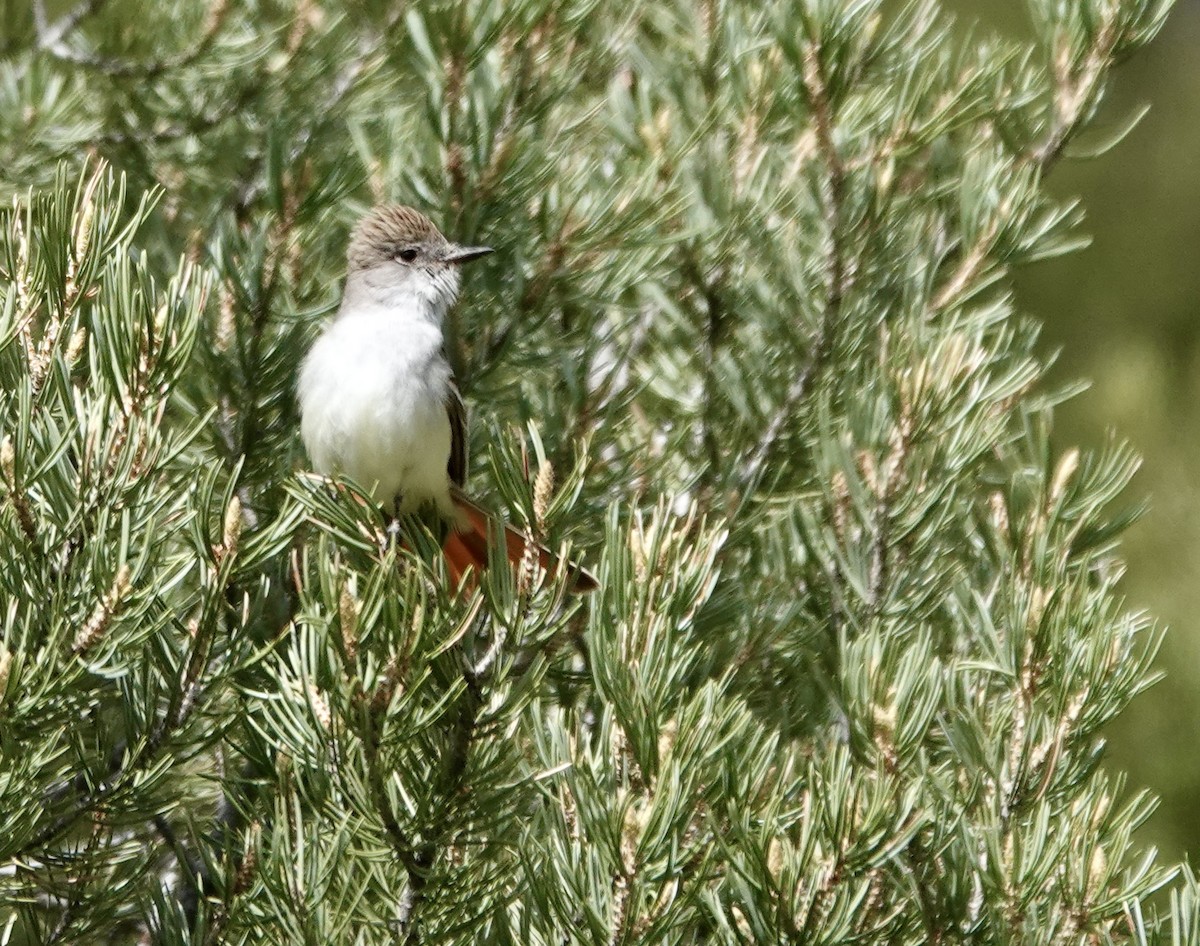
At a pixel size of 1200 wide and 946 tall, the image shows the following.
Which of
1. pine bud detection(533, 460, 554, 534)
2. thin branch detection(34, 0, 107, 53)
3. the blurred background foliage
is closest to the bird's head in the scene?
thin branch detection(34, 0, 107, 53)

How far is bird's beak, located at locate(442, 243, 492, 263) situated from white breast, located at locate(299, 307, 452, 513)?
331mm

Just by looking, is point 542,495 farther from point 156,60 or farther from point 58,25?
point 58,25

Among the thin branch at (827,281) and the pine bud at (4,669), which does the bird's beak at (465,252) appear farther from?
the pine bud at (4,669)

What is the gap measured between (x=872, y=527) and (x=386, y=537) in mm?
640

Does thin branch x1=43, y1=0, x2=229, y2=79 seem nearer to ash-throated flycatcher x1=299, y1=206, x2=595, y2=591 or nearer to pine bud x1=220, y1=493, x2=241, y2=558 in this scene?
ash-throated flycatcher x1=299, y1=206, x2=595, y2=591

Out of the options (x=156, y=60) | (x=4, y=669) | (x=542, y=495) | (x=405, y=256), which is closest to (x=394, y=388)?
(x=405, y=256)

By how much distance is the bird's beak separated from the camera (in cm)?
229

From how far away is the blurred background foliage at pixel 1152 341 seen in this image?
8.64 feet

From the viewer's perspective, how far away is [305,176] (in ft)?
7.38

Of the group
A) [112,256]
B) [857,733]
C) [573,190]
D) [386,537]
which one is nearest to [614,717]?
[857,733]

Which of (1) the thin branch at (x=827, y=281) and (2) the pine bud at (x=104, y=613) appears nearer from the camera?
(2) the pine bud at (x=104, y=613)

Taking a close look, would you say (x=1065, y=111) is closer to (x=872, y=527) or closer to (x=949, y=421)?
(x=949, y=421)

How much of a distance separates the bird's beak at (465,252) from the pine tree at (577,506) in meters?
0.03

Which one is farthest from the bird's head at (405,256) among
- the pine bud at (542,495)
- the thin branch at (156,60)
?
the pine bud at (542,495)
